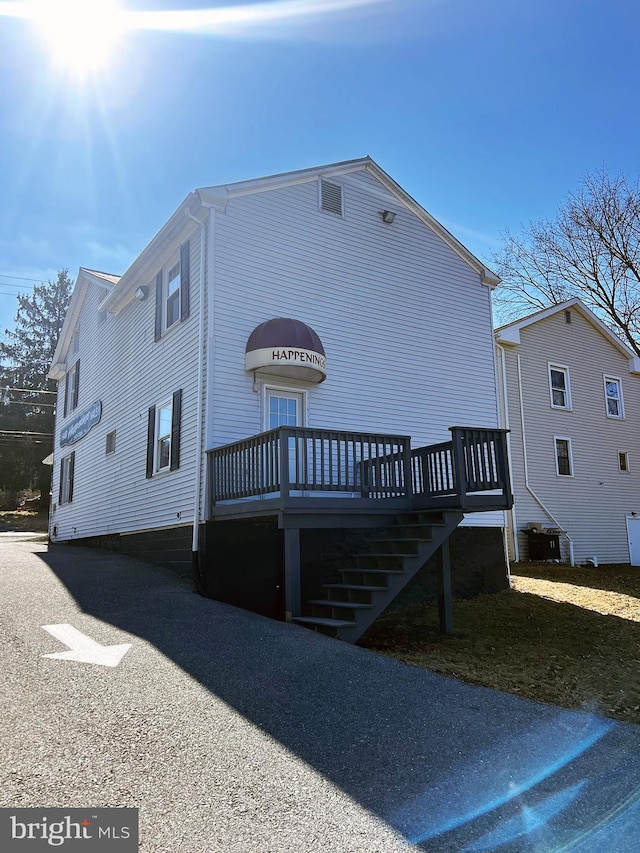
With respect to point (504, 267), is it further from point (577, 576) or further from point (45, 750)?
point (45, 750)

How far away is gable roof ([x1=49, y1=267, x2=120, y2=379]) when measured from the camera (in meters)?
15.9

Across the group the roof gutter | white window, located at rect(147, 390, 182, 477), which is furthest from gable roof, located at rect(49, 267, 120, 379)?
the roof gutter

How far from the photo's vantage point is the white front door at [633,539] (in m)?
18.9

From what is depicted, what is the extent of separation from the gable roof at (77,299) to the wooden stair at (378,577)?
9590 millimetres

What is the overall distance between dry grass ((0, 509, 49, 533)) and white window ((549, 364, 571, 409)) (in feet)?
79.9

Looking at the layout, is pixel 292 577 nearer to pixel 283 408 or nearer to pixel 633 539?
pixel 283 408

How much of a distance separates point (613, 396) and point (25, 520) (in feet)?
98.7

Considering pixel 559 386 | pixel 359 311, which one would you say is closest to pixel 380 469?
pixel 359 311

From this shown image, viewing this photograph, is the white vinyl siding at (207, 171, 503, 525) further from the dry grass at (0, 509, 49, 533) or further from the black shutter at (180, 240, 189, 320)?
the dry grass at (0, 509, 49, 533)

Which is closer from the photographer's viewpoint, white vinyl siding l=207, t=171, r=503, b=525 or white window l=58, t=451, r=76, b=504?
white vinyl siding l=207, t=171, r=503, b=525

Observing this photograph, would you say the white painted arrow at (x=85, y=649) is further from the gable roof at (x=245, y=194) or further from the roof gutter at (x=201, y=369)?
the gable roof at (x=245, y=194)

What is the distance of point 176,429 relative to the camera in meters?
10.7

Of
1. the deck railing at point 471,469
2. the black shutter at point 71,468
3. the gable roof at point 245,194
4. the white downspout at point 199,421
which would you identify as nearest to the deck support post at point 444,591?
the deck railing at point 471,469

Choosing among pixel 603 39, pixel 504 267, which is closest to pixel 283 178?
A: pixel 603 39
